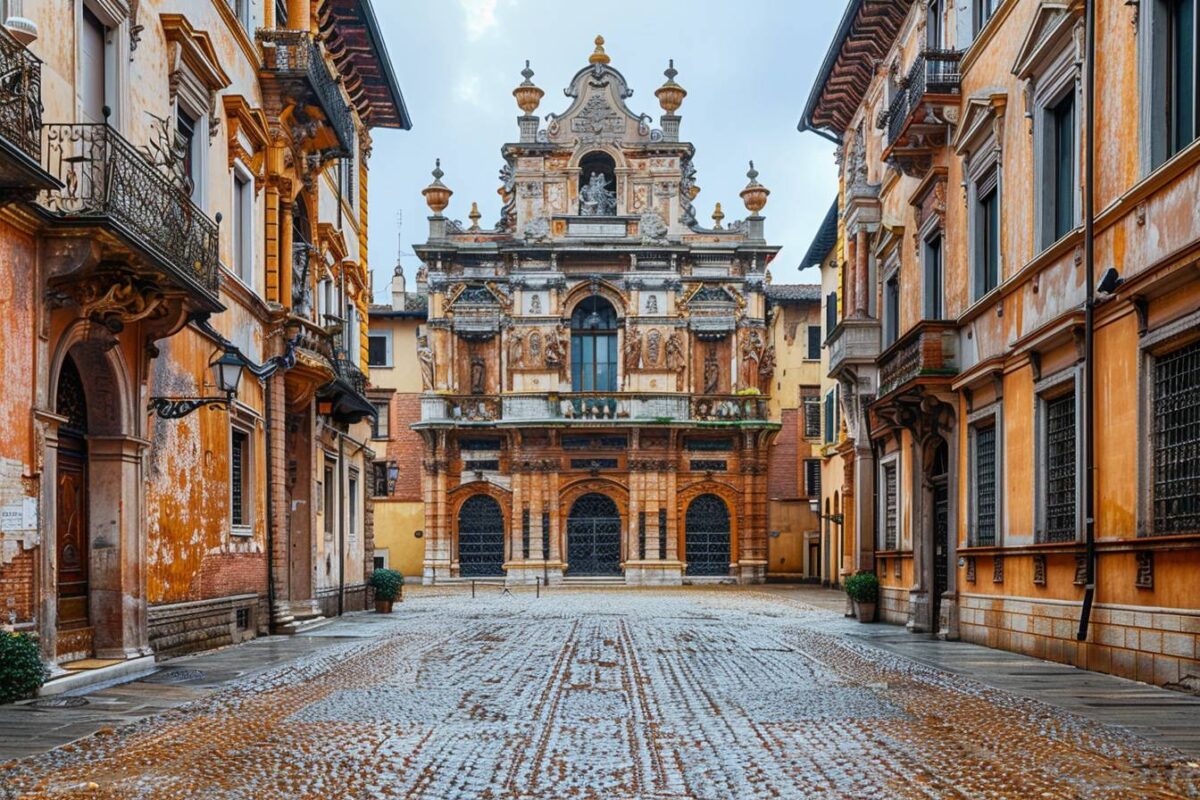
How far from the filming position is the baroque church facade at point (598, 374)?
53.1 metres

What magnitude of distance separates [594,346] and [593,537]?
23.2 ft

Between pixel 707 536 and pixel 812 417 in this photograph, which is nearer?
pixel 707 536

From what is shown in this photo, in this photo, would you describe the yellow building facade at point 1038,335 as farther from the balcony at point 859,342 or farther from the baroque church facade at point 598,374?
the baroque church facade at point 598,374

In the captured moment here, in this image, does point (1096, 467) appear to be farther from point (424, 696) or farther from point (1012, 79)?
point (424, 696)

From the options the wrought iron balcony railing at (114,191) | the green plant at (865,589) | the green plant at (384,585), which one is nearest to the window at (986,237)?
the green plant at (865,589)

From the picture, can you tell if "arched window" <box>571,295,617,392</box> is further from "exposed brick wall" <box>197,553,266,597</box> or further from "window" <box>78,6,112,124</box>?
"window" <box>78,6,112,124</box>

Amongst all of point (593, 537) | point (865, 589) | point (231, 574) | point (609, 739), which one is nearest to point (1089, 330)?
point (609, 739)

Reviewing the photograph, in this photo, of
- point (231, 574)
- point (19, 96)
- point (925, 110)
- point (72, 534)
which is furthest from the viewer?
point (925, 110)

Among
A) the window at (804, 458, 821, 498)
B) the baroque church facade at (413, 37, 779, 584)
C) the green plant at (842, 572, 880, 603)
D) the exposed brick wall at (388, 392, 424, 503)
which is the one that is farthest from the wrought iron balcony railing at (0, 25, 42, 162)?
the window at (804, 458, 821, 498)

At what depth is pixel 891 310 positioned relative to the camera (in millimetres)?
27984

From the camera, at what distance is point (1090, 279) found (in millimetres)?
15500

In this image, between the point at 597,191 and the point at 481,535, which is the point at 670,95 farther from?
the point at 481,535

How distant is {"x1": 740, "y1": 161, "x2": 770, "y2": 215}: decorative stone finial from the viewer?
54.8 meters

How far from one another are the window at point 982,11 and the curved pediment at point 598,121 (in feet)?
107
